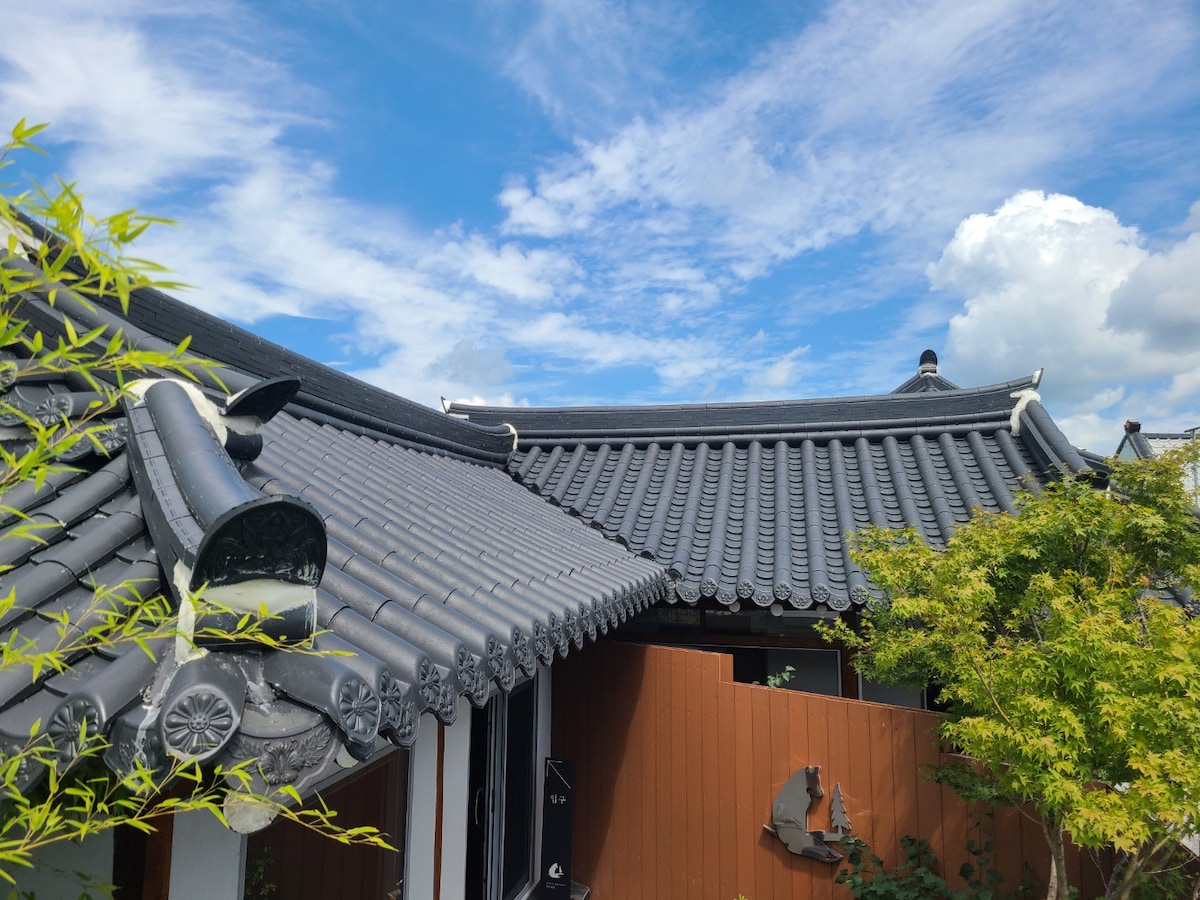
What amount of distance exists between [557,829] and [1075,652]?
3.81 m

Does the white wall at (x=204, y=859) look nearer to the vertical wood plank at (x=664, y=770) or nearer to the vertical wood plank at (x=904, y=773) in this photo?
the vertical wood plank at (x=664, y=770)

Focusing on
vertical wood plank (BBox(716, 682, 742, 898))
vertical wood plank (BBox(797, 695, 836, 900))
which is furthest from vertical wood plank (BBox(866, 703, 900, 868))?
vertical wood plank (BBox(716, 682, 742, 898))

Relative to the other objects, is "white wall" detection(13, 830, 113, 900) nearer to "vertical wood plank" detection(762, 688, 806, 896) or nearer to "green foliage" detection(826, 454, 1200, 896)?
"green foliage" detection(826, 454, 1200, 896)

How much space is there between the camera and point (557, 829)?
538cm

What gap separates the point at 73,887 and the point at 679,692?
3947mm

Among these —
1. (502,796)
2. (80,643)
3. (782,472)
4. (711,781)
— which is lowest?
(502,796)

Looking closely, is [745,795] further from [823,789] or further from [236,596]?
[236,596]

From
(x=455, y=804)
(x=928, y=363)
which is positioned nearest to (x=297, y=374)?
(x=455, y=804)

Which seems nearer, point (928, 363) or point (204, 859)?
point (204, 859)

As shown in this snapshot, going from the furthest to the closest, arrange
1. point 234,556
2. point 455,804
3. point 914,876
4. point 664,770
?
1. point 664,770
2. point 914,876
3. point 455,804
4. point 234,556

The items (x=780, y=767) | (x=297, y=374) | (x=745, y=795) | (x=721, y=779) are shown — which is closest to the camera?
(x=780, y=767)

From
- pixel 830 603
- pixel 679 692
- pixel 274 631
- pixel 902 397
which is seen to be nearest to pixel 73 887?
pixel 274 631

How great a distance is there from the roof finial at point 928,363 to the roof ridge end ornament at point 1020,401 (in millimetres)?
8156

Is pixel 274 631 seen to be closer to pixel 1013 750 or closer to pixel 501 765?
pixel 1013 750
